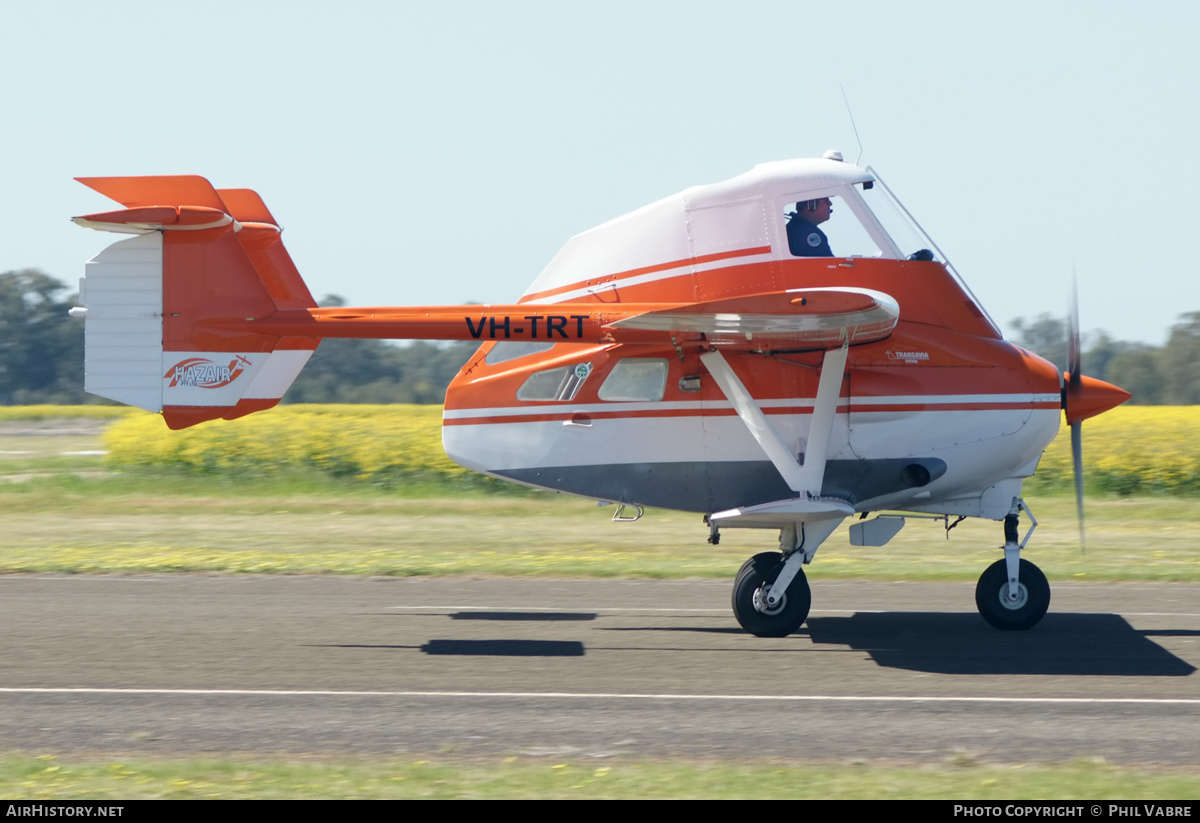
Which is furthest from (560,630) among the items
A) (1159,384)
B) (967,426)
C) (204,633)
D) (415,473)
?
(1159,384)

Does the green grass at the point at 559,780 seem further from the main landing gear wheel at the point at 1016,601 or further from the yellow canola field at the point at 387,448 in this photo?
the yellow canola field at the point at 387,448

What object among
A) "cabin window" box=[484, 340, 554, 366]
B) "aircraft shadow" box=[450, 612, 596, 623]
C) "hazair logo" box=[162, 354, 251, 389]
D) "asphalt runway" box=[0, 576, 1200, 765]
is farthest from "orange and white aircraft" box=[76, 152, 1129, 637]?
"aircraft shadow" box=[450, 612, 596, 623]

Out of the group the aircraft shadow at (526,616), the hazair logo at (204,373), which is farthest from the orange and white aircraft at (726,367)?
the aircraft shadow at (526,616)

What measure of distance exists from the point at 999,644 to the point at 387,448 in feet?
58.1

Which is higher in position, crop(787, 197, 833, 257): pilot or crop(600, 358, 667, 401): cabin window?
crop(787, 197, 833, 257): pilot

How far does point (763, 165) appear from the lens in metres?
10.5

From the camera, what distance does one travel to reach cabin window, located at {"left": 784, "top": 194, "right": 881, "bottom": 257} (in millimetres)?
10219

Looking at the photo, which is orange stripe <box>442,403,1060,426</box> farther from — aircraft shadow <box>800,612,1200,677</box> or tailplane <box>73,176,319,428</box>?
tailplane <box>73,176,319,428</box>

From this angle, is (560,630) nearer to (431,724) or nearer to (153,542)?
(431,724)

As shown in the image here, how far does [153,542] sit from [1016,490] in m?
11.8

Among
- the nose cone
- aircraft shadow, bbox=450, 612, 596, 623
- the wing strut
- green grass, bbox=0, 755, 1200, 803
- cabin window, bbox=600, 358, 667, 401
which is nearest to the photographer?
green grass, bbox=0, 755, 1200, 803

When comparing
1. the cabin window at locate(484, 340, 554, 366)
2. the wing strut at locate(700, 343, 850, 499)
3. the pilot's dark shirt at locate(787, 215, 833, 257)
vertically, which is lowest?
the wing strut at locate(700, 343, 850, 499)

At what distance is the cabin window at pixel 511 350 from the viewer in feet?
35.4

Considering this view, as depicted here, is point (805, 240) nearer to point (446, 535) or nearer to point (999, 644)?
point (999, 644)
